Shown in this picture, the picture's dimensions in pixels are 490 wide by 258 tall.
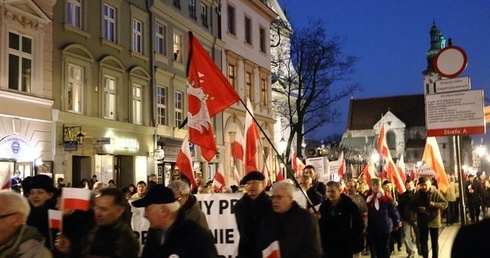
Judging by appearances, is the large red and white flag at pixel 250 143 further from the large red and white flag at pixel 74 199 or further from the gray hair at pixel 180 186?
the large red and white flag at pixel 74 199

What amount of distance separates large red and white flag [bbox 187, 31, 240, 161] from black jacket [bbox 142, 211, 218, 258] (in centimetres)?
625

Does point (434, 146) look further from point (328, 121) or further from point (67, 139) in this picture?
point (328, 121)

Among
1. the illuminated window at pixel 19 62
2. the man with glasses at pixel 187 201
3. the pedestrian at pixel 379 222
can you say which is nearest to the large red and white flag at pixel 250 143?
the pedestrian at pixel 379 222

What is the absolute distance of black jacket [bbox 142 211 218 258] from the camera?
4555 mm

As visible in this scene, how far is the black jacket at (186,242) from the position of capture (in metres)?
4.55

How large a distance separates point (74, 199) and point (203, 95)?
17.7ft

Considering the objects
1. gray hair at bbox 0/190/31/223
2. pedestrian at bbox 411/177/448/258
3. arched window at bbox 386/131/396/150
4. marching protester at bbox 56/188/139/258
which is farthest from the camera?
arched window at bbox 386/131/396/150

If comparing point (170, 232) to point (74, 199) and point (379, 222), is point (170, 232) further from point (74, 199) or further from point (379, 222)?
point (379, 222)

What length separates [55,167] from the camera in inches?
813

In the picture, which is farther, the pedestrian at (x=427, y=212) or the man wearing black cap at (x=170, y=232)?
the pedestrian at (x=427, y=212)

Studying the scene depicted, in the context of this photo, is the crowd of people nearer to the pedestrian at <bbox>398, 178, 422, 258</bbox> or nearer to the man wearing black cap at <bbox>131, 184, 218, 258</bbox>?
the man wearing black cap at <bbox>131, 184, 218, 258</bbox>

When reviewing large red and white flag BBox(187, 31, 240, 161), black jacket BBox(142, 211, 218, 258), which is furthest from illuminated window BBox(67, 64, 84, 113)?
black jacket BBox(142, 211, 218, 258)

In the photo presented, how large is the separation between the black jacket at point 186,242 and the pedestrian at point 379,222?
834 cm

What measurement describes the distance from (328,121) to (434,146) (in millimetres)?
31894
